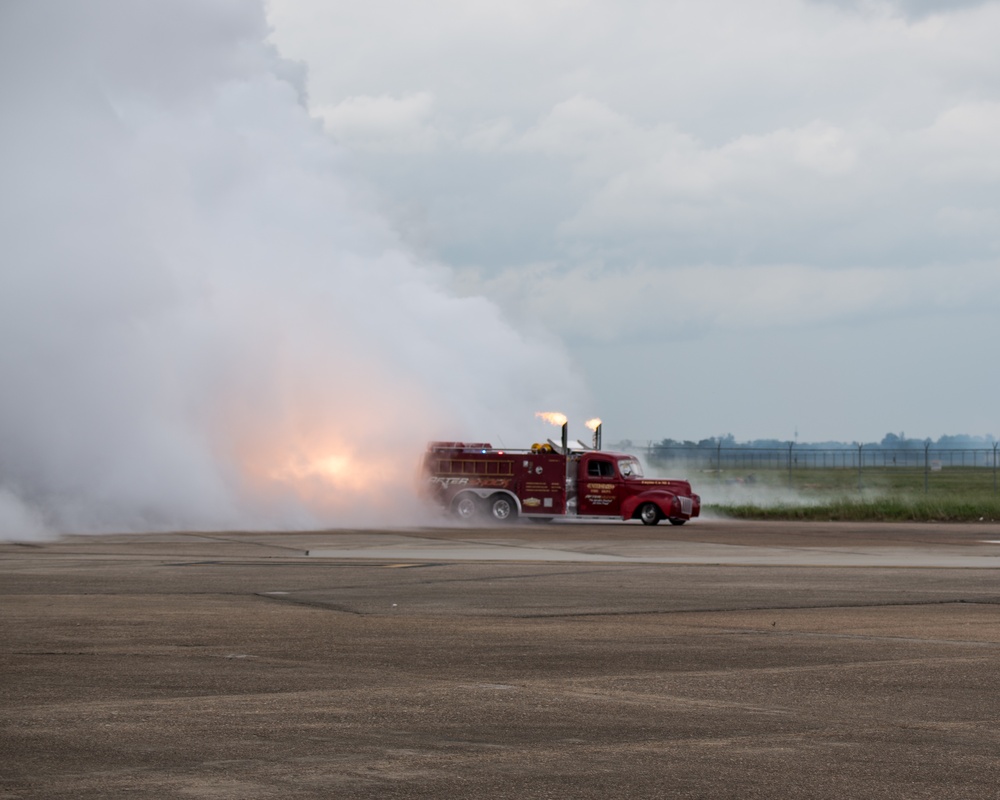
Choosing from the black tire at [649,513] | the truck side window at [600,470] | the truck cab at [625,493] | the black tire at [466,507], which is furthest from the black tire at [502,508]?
the black tire at [649,513]

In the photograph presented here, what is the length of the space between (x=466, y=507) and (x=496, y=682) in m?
27.3

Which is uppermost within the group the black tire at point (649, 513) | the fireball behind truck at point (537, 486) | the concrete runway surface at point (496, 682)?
the fireball behind truck at point (537, 486)

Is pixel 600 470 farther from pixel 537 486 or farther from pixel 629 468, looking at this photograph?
pixel 537 486

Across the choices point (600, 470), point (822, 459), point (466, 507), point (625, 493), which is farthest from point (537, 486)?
point (822, 459)

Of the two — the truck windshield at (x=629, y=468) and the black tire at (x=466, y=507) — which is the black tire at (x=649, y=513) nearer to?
the truck windshield at (x=629, y=468)

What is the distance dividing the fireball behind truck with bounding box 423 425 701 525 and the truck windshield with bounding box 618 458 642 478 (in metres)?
0.04

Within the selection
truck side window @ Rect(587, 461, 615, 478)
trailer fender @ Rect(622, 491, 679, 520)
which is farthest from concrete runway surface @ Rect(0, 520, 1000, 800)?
truck side window @ Rect(587, 461, 615, 478)

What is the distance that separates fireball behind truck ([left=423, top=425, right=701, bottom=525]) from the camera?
1470 inches

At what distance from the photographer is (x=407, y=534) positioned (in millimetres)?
31562

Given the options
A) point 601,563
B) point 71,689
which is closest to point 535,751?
point 71,689

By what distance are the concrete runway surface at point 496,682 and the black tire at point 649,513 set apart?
1571 centimetres

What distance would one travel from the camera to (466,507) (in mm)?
37531

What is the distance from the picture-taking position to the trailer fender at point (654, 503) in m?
36.7

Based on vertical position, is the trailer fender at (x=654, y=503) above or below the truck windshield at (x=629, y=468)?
below
